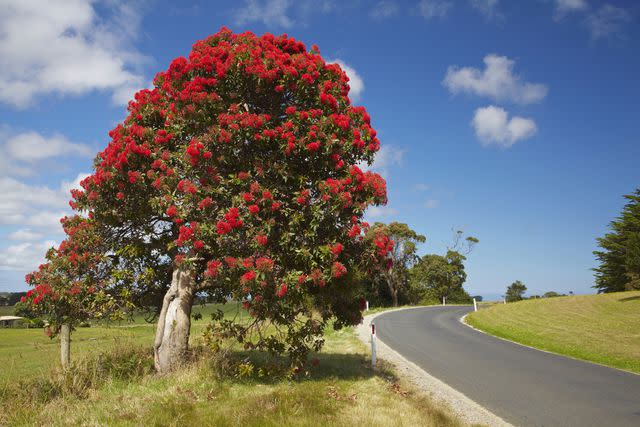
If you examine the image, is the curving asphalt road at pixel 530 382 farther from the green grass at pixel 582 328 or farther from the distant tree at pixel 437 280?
the distant tree at pixel 437 280

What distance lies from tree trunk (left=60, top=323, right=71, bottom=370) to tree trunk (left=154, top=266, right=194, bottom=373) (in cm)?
180

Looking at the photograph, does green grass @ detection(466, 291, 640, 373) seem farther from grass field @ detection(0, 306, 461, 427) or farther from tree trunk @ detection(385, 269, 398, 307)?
tree trunk @ detection(385, 269, 398, 307)

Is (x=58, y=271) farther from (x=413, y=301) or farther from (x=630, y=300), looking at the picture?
(x=413, y=301)

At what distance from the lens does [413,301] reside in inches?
2470

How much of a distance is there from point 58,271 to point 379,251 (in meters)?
7.39

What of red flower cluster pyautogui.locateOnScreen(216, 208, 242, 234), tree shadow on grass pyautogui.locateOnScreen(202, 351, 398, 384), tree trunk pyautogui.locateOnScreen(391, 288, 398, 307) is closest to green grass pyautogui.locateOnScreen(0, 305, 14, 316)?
tree trunk pyautogui.locateOnScreen(391, 288, 398, 307)

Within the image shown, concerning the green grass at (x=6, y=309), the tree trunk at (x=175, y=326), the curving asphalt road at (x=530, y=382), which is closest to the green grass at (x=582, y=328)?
the curving asphalt road at (x=530, y=382)

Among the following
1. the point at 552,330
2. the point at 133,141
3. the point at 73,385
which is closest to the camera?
the point at 73,385

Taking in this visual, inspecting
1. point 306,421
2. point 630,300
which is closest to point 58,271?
point 306,421

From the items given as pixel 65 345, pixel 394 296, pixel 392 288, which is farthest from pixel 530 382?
pixel 392 288

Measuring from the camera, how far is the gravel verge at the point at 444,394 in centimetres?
774

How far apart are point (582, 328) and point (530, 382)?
13657mm

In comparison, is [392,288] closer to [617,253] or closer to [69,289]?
[617,253]

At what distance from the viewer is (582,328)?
21922mm
